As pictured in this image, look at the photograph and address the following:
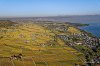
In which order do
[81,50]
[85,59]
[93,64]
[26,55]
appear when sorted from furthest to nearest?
1. [81,50]
2. [26,55]
3. [85,59]
4. [93,64]

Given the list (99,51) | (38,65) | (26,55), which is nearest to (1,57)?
(26,55)

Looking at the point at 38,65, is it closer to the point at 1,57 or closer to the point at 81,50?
the point at 1,57

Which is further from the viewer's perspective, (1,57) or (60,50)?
(60,50)

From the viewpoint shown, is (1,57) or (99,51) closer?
(1,57)

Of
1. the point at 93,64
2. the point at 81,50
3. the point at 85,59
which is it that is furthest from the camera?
the point at 81,50

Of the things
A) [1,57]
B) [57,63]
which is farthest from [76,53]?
[1,57]

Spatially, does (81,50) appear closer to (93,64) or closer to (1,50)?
(93,64)

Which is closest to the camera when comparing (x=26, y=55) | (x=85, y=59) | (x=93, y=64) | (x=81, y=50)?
(x=93, y=64)
